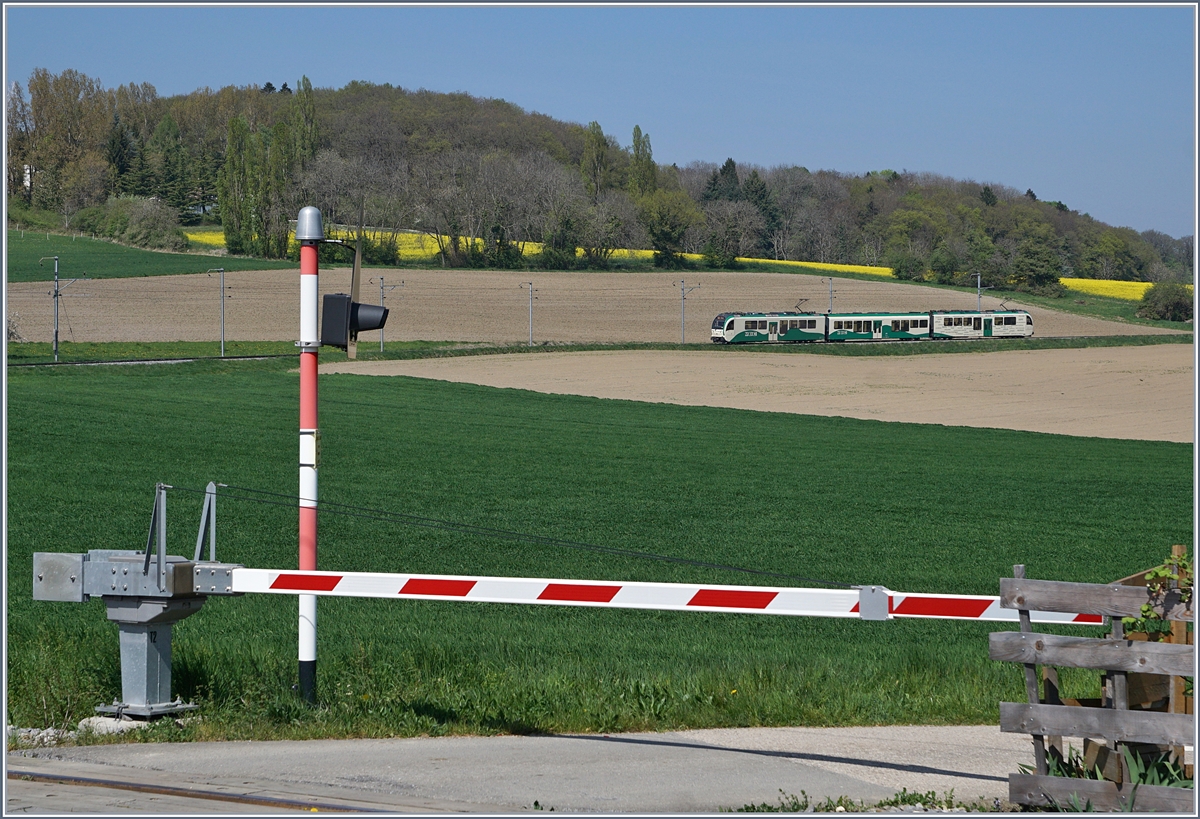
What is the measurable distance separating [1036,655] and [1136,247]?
13963cm

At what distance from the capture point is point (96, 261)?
106 meters

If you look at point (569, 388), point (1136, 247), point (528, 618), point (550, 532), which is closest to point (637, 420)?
point (569, 388)

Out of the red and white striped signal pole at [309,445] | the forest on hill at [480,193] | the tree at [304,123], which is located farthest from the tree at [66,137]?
the red and white striped signal pole at [309,445]

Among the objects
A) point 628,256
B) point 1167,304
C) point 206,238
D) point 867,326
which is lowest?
point 867,326

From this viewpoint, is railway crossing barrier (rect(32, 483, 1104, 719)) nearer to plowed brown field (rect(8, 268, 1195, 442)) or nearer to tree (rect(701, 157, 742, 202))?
plowed brown field (rect(8, 268, 1195, 442))

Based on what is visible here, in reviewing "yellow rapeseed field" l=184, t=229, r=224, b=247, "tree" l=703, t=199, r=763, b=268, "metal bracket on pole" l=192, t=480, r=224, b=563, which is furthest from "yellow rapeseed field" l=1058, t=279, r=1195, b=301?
"metal bracket on pole" l=192, t=480, r=224, b=563

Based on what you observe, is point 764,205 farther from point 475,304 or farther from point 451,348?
point 451,348

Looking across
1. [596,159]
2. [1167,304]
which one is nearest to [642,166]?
→ [596,159]

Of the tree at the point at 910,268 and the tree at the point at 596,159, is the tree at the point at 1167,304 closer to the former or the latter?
the tree at the point at 910,268

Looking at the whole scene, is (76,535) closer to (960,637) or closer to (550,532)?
(550,532)

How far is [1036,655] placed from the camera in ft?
20.4

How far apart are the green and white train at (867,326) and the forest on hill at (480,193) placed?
30178 millimetres

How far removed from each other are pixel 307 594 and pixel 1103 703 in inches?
169

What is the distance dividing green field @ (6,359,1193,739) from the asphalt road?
47 cm
